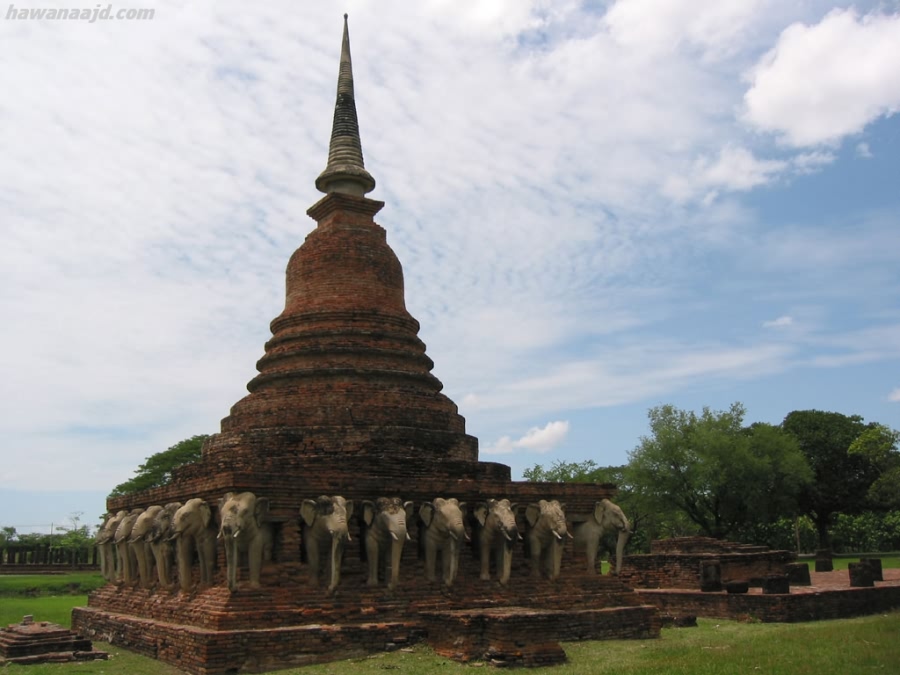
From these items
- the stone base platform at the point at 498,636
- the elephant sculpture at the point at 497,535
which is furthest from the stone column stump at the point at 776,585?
the stone base platform at the point at 498,636

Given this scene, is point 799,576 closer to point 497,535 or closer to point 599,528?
point 599,528

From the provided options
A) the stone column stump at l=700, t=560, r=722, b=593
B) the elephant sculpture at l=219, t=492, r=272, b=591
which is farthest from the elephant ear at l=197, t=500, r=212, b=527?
the stone column stump at l=700, t=560, r=722, b=593

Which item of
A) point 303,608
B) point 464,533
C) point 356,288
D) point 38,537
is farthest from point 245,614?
point 38,537

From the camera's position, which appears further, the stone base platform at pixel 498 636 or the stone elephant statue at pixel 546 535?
the stone elephant statue at pixel 546 535

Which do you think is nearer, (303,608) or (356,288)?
(303,608)

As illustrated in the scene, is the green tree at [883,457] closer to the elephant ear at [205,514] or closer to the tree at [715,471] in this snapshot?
the tree at [715,471]

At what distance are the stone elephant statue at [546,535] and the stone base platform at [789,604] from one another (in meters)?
3.96

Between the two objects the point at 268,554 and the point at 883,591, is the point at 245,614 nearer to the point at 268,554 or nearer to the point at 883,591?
the point at 268,554

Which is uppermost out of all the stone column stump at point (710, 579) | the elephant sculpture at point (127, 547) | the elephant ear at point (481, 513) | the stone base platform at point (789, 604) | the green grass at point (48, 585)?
the elephant ear at point (481, 513)

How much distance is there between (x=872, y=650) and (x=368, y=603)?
761 centimetres

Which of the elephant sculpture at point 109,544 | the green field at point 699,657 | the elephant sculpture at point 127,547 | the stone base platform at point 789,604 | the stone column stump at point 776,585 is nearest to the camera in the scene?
the green field at point 699,657

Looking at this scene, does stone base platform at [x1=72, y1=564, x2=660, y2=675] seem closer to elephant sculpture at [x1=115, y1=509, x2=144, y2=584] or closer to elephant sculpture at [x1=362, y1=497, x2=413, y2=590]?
elephant sculpture at [x1=362, y1=497, x2=413, y2=590]

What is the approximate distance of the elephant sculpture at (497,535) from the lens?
596 inches

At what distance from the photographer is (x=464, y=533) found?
48.3ft
